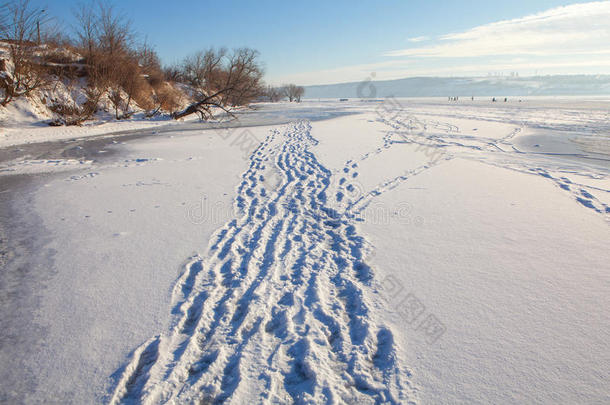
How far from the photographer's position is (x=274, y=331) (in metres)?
2.57

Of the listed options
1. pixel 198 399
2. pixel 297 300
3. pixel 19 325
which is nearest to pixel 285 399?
pixel 198 399

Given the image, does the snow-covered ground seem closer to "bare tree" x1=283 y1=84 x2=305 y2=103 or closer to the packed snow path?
the packed snow path

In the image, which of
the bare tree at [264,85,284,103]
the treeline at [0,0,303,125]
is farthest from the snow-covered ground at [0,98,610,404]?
the bare tree at [264,85,284,103]

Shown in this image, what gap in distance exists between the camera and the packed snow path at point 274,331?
2047 millimetres

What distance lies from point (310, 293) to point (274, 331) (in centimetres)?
57

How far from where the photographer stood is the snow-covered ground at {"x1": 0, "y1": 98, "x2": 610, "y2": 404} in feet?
6.88

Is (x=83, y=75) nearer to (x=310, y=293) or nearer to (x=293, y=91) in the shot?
(x=310, y=293)

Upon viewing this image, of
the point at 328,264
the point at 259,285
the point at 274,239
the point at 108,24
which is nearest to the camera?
the point at 259,285

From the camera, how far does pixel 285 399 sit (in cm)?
198

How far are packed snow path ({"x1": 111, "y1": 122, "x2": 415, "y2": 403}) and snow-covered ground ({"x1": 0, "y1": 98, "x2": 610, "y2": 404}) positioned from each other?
0.6 inches

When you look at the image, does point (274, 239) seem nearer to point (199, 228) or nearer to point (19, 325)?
point (199, 228)

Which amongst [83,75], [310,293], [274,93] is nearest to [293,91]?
[274,93]

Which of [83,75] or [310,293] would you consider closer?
[310,293]

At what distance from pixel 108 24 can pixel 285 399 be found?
2779cm
